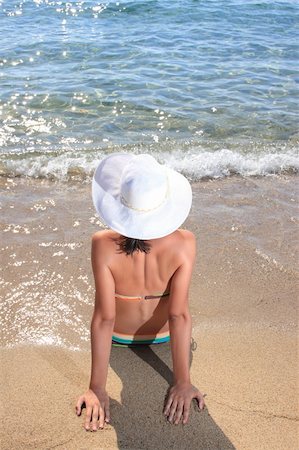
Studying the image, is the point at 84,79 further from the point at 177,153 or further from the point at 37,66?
the point at 177,153

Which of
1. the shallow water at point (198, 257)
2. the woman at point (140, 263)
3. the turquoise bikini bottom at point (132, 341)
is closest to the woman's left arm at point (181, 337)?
the woman at point (140, 263)

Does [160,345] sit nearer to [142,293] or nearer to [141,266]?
[142,293]

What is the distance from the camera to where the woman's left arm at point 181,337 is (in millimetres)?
2145

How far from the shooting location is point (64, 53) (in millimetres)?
8055

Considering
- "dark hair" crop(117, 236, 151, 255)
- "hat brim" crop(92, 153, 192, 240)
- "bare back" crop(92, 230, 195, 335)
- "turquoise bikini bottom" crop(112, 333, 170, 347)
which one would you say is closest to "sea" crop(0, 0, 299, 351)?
"turquoise bikini bottom" crop(112, 333, 170, 347)

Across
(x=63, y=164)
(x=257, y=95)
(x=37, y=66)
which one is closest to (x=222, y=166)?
(x=63, y=164)

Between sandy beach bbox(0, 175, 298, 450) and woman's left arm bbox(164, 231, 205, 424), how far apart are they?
0.06m

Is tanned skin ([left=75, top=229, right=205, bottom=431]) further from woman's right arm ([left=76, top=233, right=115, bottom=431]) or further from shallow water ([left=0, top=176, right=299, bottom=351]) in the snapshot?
shallow water ([left=0, top=176, right=299, bottom=351])

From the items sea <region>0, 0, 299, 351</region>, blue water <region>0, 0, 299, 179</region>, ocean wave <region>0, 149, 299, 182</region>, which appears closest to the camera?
sea <region>0, 0, 299, 351</region>

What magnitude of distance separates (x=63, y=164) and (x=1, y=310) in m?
2.13

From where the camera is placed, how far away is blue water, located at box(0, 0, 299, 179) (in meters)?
4.89

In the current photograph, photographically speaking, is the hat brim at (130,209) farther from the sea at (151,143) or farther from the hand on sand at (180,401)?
the sea at (151,143)

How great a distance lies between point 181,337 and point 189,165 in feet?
8.72

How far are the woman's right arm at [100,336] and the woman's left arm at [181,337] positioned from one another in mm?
264
